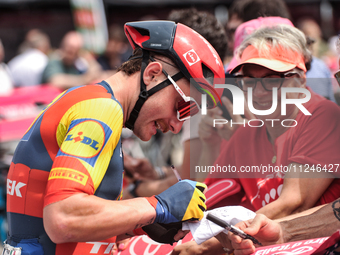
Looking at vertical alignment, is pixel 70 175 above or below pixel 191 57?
A: below

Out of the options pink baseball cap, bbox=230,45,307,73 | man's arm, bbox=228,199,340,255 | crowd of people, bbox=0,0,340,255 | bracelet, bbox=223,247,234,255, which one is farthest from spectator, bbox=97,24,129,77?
man's arm, bbox=228,199,340,255

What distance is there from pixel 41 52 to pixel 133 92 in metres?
8.14

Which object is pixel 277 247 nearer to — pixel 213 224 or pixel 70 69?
pixel 213 224

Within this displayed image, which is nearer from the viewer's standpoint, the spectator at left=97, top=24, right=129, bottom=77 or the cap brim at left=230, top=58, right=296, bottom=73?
the cap brim at left=230, top=58, right=296, bottom=73

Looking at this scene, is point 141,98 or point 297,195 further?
point 297,195

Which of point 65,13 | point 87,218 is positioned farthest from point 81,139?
point 65,13

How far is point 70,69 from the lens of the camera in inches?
362

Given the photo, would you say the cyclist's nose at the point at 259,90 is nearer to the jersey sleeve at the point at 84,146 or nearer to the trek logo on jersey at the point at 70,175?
the jersey sleeve at the point at 84,146

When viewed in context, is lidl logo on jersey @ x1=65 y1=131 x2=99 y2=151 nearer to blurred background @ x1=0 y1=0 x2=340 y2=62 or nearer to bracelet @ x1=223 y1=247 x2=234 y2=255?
bracelet @ x1=223 y1=247 x2=234 y2=255

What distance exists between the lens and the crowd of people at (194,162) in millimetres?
1938

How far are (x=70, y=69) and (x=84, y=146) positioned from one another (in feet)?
25.1

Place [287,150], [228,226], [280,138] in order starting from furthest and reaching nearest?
[280,138]
[287,150]
[228,226]

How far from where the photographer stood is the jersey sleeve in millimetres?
1873

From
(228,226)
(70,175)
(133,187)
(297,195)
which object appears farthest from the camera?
(133,187)
